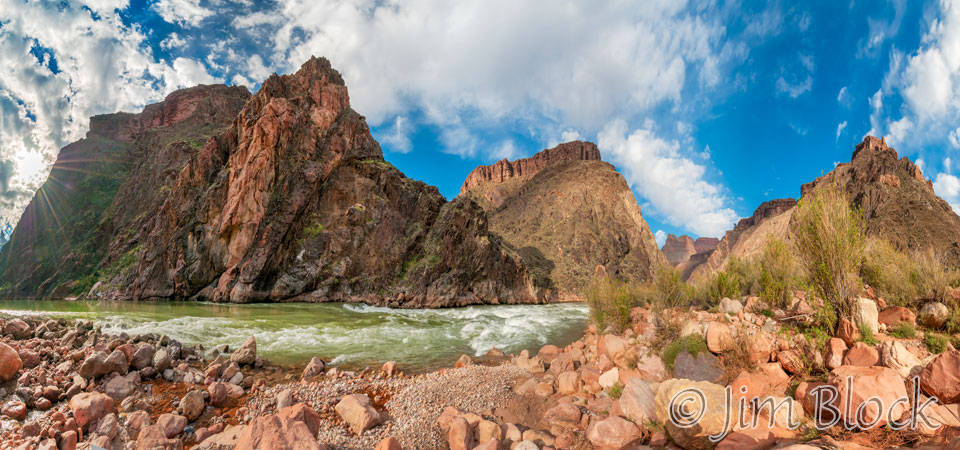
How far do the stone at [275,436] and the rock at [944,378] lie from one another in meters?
7.28

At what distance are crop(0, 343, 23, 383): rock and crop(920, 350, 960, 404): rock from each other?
14146 millimetres

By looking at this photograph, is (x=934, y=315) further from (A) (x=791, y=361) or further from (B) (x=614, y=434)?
(B) (x=614, y=434)

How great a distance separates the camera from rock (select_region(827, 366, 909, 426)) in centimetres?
372

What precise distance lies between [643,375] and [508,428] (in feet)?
12.8

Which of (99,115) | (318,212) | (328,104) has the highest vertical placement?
(99,115)

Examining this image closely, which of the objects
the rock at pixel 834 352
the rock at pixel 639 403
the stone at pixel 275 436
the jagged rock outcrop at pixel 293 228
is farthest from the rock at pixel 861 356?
the jagged rock outcrop at pixel 293 228

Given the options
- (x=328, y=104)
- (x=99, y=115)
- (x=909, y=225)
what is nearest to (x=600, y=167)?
(x=909, y=225)

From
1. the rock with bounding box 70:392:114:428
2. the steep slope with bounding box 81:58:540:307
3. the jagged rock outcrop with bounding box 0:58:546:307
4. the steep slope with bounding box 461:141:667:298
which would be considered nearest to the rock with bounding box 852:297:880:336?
the rock with bounding box 70:392:114:428

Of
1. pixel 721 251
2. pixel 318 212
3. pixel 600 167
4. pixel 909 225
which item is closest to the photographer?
pixel 909 225

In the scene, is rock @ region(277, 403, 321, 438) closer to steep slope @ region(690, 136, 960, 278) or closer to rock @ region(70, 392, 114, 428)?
rock @ region(70, 392, 114, 428)

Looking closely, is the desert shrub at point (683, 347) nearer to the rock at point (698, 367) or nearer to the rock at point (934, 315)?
the rock at point (698, 367)

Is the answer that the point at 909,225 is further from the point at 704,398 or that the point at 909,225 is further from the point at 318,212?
the point at 318,212

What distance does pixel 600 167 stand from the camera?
127 m

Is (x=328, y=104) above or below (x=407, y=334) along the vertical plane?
above
